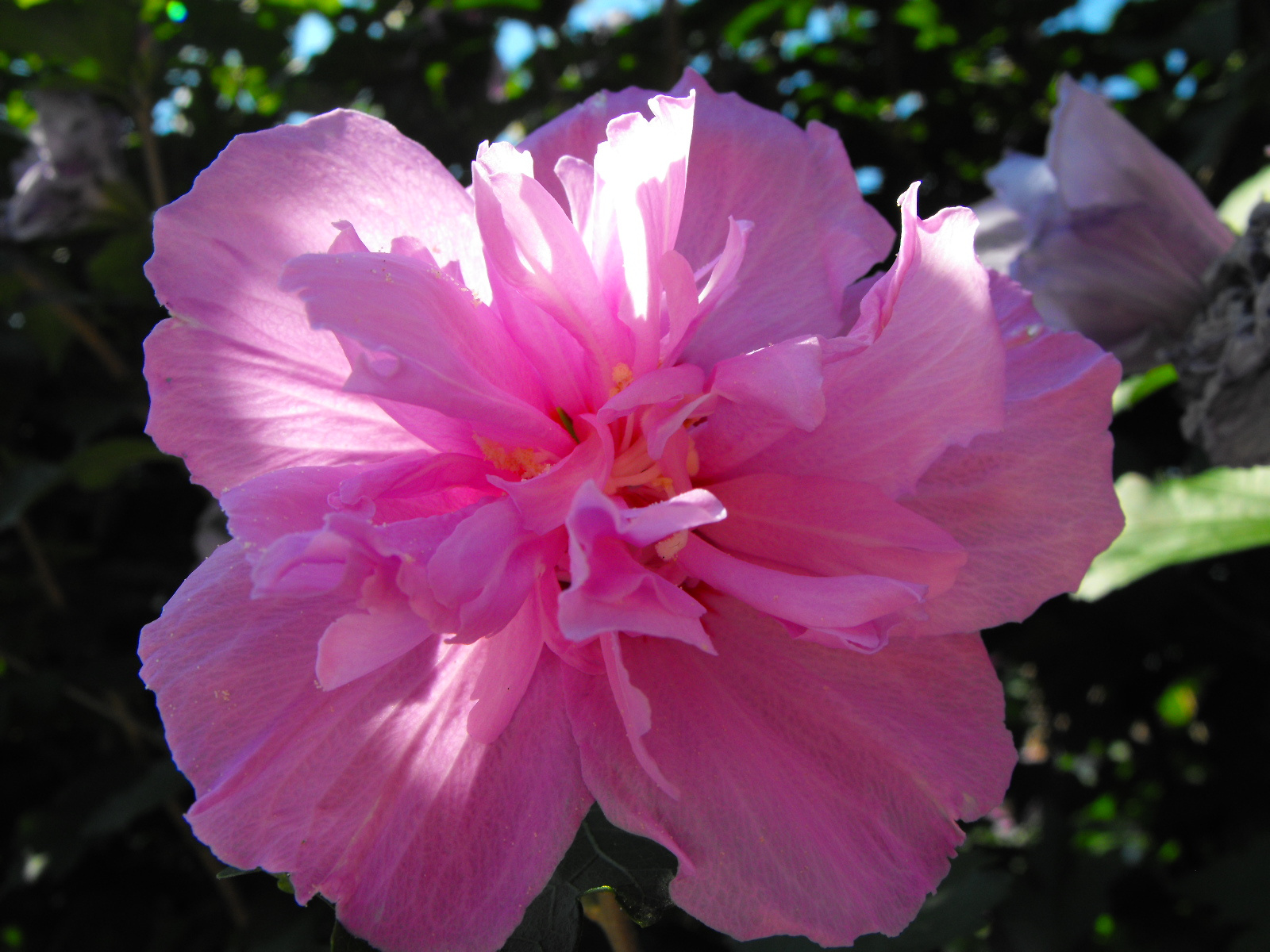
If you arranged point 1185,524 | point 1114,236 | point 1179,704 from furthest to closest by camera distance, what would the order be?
point 1179,704 < point 1185,524 < point 1114,236

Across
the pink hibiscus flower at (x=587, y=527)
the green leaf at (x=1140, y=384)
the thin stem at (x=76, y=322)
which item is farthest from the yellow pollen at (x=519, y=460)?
the thin stem at (x=76, y=322)

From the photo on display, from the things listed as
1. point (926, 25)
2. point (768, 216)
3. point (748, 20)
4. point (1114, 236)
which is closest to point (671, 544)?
point (768, 216)

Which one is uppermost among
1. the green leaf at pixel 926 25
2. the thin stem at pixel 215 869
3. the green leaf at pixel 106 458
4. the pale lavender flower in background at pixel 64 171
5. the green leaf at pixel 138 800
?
the pale lavender flower in background at pixel 64 171

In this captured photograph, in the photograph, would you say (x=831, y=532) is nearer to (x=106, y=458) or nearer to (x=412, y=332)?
(x=412, y=332)

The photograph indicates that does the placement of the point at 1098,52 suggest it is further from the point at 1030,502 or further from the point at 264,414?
the point at 264,414

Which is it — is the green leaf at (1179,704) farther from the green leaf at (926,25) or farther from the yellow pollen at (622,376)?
the yellow pollen at (622,376)

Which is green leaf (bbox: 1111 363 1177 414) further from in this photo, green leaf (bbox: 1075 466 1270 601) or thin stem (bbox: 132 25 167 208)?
thin stem (bbox: 132 25 167 208)

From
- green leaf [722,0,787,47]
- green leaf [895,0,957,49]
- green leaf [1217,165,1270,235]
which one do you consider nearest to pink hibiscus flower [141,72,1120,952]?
green leaf [1217,165,1270,235]
